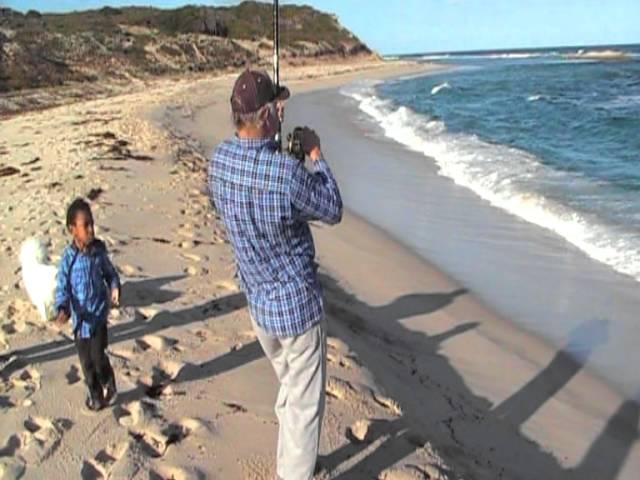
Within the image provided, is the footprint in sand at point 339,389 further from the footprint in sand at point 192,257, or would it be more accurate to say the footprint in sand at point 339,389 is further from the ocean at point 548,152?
the ocean at point 548,152

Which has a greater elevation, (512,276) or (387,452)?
(387,452)

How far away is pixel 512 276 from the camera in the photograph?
7.63 meters

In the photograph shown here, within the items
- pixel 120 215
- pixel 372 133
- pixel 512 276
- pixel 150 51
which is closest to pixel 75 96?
pixel 372 133

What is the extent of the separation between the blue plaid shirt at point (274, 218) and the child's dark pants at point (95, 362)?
1457 mm

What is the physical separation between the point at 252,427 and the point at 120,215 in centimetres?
515

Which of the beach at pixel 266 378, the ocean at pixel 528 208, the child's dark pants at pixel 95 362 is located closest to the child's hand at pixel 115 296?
the child's dark pants at pixel 95 362

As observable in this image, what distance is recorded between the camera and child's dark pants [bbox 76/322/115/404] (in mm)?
4020

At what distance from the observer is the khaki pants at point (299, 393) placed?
2.95 m

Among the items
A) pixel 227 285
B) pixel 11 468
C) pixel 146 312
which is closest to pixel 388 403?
pixel 11 468

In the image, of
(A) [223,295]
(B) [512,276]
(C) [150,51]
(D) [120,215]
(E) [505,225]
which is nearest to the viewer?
(A) [223,295]

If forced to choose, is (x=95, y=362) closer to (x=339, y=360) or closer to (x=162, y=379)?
(x=162, y=379)

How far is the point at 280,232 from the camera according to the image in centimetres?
279

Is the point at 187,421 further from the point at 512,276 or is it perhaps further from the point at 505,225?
the point at 505,225

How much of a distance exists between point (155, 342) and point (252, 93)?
277 cm
